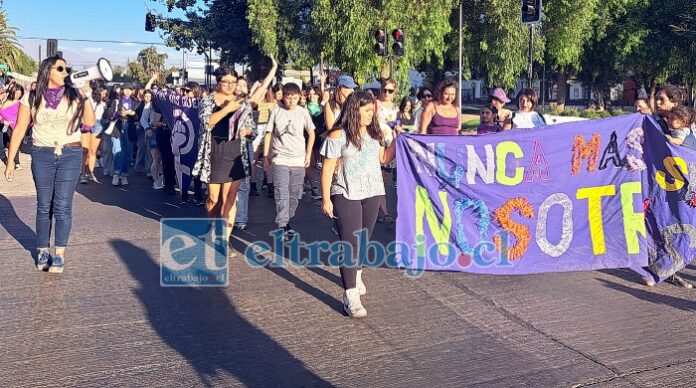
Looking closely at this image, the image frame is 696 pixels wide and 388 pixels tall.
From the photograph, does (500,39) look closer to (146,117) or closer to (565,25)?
(565,25)

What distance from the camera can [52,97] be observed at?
247 inches

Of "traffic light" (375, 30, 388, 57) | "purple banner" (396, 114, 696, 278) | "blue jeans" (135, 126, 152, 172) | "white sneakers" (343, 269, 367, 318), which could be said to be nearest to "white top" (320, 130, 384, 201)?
"white sneakers" (343, 269, 367, 318)

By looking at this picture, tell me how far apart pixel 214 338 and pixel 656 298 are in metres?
3.51

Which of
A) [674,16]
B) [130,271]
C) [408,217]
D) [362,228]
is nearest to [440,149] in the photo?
[408,217]

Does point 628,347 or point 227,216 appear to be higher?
point 227,216

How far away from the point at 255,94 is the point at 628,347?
13.7 feet

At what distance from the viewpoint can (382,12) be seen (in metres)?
27.0

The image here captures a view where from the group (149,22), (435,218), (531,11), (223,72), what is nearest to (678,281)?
(435,218)

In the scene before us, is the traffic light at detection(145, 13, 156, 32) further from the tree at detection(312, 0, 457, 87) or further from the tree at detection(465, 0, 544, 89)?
the tree at detection(465, 0, 544, 89)

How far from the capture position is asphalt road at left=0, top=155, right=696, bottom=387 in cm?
418

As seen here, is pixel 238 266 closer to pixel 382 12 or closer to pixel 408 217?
pixel 408 217

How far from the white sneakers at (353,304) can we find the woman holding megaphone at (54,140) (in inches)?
110

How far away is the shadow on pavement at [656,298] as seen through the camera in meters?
5.57

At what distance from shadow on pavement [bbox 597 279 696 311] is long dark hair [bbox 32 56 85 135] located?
15.8 feet
